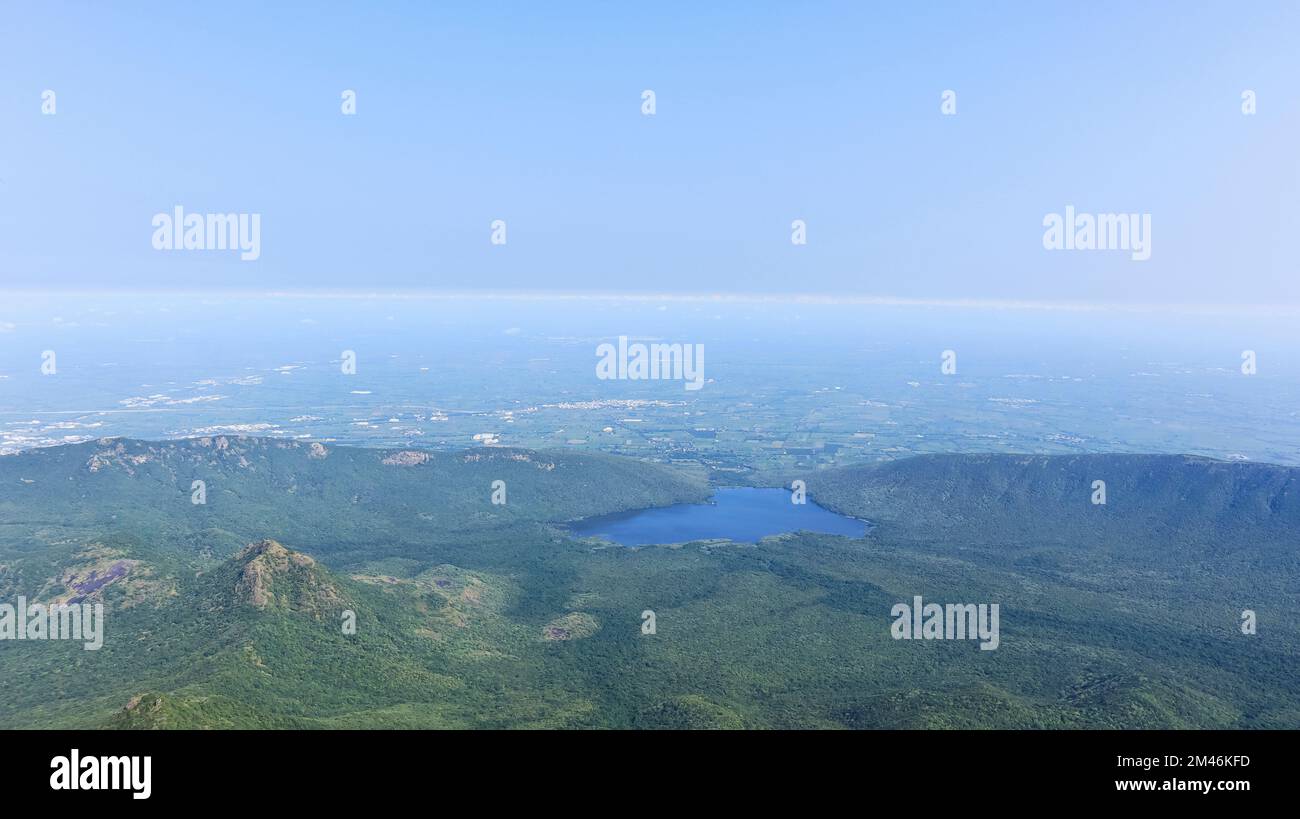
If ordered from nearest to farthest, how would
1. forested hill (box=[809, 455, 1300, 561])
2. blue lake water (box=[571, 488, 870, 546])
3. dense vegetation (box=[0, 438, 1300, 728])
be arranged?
dense vegetation (box=[0, 438, 1300, 728])
forested hill (box=[809, 455, 1300, 561])
blue lake water (box=[571, 488, 870, 546])

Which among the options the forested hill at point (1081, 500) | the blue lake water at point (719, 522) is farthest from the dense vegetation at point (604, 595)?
the blue lake water at point (719, 522)

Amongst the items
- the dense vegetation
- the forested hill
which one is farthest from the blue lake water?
the forested hill

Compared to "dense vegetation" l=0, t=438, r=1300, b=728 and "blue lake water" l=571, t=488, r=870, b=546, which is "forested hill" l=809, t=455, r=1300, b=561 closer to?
"dense vegetation" l=0, t=438, r=1300, b=728

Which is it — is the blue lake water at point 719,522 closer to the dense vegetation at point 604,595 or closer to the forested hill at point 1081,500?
the dense vegetation at point 604,595

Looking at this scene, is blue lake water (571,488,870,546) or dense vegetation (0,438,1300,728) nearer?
dense vegetation (0,438,1300,728)

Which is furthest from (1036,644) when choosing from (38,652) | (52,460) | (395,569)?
(52,460)

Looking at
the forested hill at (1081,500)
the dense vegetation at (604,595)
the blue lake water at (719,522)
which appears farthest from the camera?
the blue lake water at (719,522)
